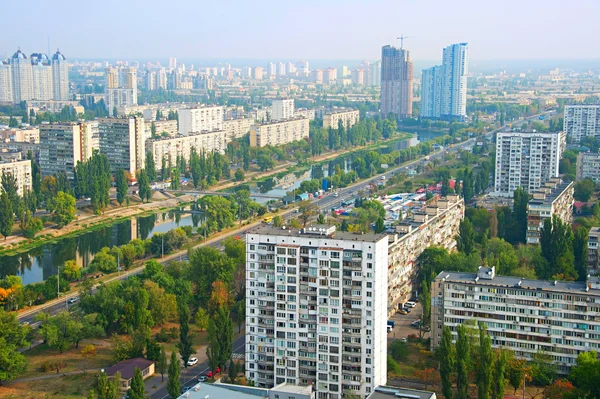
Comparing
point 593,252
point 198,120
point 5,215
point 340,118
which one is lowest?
point 5,215

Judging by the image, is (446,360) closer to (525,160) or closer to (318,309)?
(318,309)

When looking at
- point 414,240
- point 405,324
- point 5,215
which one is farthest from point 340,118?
point 405,324

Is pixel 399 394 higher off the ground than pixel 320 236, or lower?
lower

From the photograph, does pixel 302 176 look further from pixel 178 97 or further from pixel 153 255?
pixel 178 97

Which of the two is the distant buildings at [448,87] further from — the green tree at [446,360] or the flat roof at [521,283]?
the green tree at [446,360]

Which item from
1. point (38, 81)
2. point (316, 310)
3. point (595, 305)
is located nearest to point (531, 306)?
point (595, 305)

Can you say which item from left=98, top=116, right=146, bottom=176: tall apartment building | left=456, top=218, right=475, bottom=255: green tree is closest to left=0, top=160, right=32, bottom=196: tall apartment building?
left=98, top=116, right=146, bottom=176: tall apartment building

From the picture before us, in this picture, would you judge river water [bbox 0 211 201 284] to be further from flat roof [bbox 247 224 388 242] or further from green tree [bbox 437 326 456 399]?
green tree [bbox 437 326 456 399]
